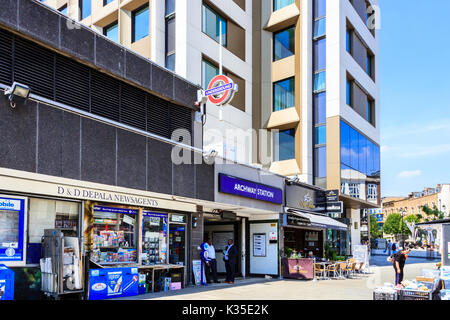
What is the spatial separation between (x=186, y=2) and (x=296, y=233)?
42.7 feet

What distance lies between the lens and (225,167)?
16.6 metres

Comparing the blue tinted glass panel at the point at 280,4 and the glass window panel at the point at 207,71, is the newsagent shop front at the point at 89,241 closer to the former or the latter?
the glass window panel at the point at 207,71

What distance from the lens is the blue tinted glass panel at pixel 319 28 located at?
26.2m

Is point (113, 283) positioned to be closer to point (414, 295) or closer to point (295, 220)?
point (414, 295)

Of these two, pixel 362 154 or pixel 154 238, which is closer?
pixel 154 238

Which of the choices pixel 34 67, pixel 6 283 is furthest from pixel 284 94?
pixel 6 283

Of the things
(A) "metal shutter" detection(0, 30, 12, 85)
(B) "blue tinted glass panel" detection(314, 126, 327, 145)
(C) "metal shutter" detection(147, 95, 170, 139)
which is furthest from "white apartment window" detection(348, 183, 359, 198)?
(A) "metal shutter" detection(0, 30, 12, 85)

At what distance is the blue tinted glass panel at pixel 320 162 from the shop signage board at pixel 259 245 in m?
7.32

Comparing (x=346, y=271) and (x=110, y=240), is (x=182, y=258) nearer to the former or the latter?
(x=110, y=240)

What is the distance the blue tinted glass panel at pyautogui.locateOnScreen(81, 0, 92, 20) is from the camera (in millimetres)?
25078

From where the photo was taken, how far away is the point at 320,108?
85.1 feet

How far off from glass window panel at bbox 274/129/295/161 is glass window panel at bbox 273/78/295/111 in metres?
1.53

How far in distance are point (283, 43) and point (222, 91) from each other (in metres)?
12.7

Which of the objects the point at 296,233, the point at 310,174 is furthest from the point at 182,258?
the point at 310,174
